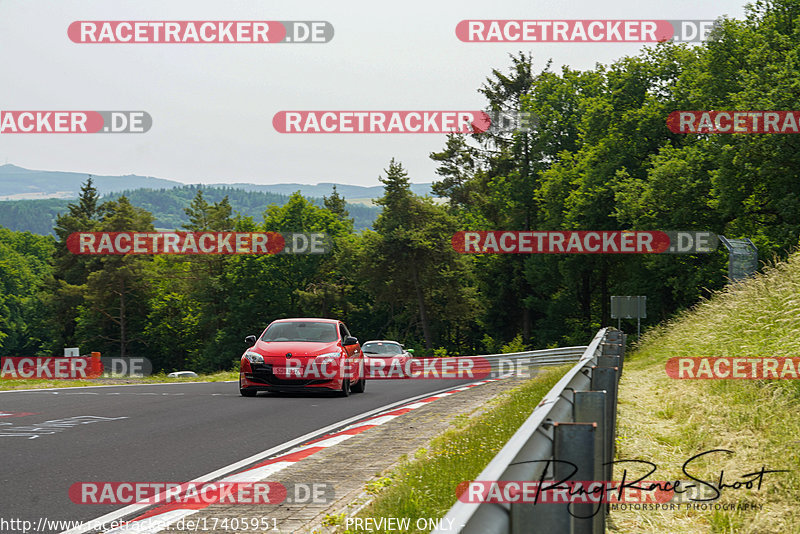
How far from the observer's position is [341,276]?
280ft

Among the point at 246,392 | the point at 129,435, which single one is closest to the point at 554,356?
the point at 246,392

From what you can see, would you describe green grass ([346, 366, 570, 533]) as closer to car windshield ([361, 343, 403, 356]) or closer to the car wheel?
the car wheel

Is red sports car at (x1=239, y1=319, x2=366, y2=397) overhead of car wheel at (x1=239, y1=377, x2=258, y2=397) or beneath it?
overhead

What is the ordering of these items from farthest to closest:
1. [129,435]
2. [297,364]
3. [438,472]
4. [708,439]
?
[297,364], [129,435], [438,472], [708,439]

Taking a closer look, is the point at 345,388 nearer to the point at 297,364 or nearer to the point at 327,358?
the point at 327,358

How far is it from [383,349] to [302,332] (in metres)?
11.1

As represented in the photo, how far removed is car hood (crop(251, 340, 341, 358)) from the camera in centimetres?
1622

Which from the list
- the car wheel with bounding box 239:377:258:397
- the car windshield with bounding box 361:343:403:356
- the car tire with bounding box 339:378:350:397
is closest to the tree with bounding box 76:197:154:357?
the car windshield with bounding box 361:343:403:356

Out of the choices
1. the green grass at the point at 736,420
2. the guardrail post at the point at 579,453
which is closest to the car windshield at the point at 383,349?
the green grass at the point at 736,420

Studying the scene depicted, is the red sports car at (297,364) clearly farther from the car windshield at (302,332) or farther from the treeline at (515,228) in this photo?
the treeline at (515,228)

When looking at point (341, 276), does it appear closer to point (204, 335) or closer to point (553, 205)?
point (204, 335)

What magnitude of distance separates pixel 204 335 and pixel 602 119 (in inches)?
2078

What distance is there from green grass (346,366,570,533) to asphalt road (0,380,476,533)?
73.2 inches

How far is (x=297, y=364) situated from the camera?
16172 mm
